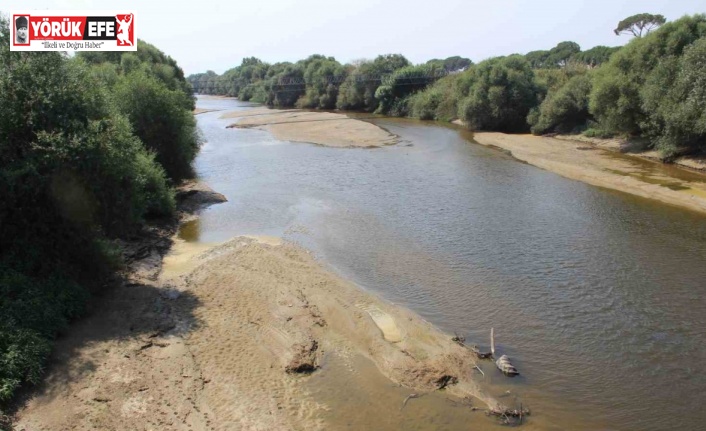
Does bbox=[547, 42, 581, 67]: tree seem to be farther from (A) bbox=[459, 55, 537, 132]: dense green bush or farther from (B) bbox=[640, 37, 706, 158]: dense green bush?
(B) bbox=[640, 37, 706, 158]: dense green bush

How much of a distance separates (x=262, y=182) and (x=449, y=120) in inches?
1712

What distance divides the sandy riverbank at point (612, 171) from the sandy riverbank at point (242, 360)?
2160 cm

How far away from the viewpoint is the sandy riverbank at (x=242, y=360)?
11414 mm

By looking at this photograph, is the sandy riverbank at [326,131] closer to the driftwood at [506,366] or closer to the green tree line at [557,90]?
the green tree line at [557,90]

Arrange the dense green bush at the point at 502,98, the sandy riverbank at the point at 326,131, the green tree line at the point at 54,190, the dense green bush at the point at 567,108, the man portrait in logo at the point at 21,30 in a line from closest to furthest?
the green tree line at the point at 54,190, the man portrait in logo at the point at 21,30, the dense green bush at the point at 567,108, the sandy riverbank at the point at 326,131, the dense green bush at the point at 502,98

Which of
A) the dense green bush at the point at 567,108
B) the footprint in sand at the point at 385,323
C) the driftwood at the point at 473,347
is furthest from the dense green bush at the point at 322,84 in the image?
the driftwood at the point at 473,347

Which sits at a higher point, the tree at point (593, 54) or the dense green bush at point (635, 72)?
the tree at point (593, 54)

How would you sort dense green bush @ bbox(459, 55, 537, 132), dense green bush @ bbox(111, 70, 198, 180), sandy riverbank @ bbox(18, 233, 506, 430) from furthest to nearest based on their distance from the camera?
dense green bush @ bbox(459, 55, 537, 132) < dense green bush @ bbox(111, 70, 198, 180) < sandy riverbank @ bbox(18, 233, 506, 430)

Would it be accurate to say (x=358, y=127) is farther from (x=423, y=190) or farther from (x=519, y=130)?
(x=423, y=190)

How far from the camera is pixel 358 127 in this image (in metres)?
68.7

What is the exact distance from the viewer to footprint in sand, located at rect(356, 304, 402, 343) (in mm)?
15172

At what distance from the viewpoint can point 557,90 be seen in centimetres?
5881

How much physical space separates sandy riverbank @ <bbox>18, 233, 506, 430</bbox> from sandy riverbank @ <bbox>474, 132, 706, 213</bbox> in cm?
2160

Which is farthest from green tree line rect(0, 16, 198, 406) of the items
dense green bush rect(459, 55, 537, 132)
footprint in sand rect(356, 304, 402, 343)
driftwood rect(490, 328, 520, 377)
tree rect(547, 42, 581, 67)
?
tree rect(547, 42, 581, 67)
